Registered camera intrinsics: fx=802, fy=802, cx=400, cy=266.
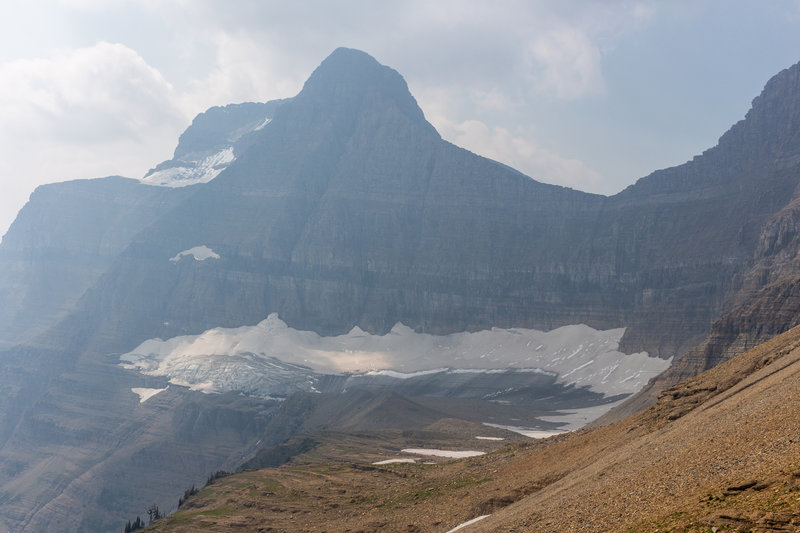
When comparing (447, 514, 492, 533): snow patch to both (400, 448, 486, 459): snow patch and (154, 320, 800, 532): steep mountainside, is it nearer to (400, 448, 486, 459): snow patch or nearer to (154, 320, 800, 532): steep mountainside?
(154, 320, 800, 532): steep mountainside

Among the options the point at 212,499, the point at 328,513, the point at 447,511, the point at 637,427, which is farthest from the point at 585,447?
the point at 212,499

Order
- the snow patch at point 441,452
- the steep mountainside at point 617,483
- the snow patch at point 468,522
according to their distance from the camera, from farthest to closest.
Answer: the snow patch at point 441,452, the snow patch at point 468,522, the steep mountainside at point 617,483

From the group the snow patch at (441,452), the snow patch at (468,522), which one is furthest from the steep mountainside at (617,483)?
the snow patch at (441,452)

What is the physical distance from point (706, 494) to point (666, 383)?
135124 millimetres

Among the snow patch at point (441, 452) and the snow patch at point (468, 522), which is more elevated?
the snow patch at point (468, 522)

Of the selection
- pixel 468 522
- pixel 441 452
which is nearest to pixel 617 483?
pixel 468 522

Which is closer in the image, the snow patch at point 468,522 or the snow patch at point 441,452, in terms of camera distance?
the snow patch at point 468,522

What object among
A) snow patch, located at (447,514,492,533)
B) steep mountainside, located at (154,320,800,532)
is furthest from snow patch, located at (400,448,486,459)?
snow patch, located at (447,514,492,533)

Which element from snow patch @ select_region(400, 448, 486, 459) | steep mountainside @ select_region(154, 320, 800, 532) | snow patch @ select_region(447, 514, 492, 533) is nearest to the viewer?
steep mountainside @ select_region(154, 320, 800, 532)

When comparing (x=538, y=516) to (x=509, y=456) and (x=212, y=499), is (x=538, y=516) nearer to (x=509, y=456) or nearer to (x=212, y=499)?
(x=509, y=456)

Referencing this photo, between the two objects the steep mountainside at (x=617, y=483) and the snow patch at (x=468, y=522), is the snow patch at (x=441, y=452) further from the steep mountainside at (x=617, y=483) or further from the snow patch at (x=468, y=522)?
the snow patch at (x=468, y=522)

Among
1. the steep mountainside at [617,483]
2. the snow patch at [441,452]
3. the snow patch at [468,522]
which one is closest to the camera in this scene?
the steep mountainside at [617,483]

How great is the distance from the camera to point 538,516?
40781mm

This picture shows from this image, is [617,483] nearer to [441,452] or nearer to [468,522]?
[468,522]
